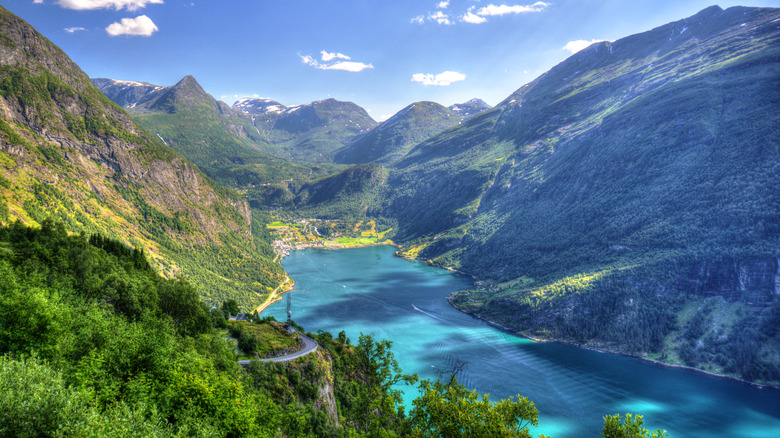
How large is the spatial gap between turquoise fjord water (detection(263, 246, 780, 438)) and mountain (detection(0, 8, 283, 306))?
1696 inches

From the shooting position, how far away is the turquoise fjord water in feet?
266

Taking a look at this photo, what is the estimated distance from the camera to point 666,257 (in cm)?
12681

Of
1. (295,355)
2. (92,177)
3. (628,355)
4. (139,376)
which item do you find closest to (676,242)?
(628,355)

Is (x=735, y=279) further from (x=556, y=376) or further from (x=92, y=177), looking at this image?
(x=92, y=177)

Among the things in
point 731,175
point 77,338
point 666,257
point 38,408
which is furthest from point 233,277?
point 731,175

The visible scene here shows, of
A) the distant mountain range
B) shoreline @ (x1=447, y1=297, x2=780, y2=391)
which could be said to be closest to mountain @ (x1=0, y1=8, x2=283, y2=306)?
the distant mountain range

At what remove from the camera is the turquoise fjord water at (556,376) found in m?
81.0

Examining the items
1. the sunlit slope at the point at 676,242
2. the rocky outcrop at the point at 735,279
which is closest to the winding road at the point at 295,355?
the sunlit slope at the point at 676,242

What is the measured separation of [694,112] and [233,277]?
246 metres

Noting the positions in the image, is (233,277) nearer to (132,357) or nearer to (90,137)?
(90,137)

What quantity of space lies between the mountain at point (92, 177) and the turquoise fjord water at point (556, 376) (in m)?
43.1

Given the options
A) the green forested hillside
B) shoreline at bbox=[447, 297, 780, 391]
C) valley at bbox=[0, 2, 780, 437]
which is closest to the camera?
the green forested hillside

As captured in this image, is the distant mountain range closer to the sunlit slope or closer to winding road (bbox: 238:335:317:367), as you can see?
the sunlit slope

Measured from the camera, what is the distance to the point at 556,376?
328 feet
